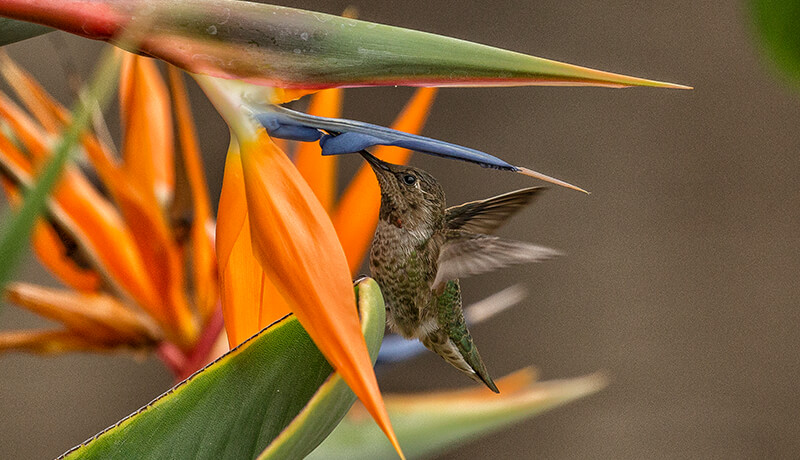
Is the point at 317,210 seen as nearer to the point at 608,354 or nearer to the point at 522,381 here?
the point at 522,381

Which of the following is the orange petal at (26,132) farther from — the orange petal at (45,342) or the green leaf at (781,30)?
the green leaf at (781,30)

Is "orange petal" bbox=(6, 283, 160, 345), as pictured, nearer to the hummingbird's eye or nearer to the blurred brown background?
the hummingbird's eye

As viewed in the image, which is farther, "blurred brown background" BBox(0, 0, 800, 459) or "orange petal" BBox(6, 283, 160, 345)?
"blurred brown background" BBox(0, 0, 800, 459)

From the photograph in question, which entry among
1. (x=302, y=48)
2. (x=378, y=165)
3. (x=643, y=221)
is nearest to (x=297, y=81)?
(x=302, y=48)

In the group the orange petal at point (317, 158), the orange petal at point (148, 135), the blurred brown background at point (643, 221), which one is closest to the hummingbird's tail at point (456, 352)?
the orange petal at point (317, 158)

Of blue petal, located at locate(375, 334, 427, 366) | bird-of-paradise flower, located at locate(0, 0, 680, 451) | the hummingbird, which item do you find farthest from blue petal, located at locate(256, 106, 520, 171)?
blue petal, located at locate(375, 334, 427, 366)
